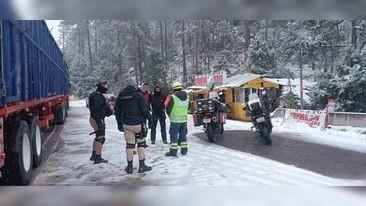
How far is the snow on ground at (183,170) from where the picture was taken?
717cm

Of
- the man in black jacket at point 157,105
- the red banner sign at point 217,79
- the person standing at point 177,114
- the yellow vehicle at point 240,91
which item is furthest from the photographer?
the red banner sign at point 217,79

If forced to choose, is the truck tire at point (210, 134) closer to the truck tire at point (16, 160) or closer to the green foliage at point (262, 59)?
the truck tire at point (16, 160)

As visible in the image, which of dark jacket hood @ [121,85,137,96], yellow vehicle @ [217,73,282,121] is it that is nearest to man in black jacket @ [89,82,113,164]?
dark jacket hood @ [121,85,137,96]

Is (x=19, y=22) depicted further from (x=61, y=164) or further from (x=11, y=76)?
(x=61, y=164)

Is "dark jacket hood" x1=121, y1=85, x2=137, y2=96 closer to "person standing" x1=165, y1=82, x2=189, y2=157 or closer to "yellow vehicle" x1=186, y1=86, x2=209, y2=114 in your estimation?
"person standing" x1=165, y1=82, x2=189, y2=157

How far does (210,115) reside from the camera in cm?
1156

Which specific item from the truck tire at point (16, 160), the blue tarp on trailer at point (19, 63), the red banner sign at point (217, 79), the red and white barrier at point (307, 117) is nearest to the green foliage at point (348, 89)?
the red and white barrier at point (307, 117)

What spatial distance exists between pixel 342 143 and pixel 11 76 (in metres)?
8.43

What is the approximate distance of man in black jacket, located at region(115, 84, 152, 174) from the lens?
7785mm

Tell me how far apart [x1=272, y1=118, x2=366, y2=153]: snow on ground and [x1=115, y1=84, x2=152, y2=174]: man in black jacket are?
5425 mm

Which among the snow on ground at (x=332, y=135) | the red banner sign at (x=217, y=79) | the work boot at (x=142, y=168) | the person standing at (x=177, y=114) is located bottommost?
the snow on ground at (x=332, y=135)

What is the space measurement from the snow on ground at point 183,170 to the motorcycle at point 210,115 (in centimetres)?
108

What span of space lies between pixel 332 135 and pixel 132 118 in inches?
291

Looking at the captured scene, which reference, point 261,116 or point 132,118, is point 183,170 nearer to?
Answer: point 132,118
